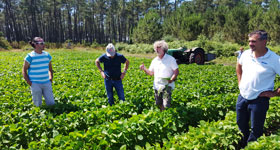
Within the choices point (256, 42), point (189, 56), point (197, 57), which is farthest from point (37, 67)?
point (189, 56)

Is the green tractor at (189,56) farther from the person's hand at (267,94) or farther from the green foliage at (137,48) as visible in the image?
the green foliage at (137,48)

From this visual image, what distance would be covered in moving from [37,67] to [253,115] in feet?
15.0

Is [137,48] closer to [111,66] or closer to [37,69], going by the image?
[111,66]

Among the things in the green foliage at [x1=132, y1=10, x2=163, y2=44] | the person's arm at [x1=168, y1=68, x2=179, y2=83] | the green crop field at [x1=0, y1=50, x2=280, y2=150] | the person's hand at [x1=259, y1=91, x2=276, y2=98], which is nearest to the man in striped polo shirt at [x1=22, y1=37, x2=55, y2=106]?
the green crop field at [x1=0, y1=50, x2=280, y2=150]

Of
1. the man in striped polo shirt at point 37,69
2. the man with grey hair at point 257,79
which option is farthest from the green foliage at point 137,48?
the man with grey hair at point 257,79

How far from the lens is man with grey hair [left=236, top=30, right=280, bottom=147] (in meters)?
2.97

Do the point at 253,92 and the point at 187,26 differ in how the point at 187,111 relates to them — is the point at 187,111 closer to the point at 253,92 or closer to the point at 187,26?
the point at 253,92

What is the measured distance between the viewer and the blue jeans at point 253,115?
123 inches

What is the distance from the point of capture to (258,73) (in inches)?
119

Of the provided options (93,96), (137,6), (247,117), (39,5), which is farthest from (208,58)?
(39,5)

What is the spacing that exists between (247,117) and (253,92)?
23.2 inches

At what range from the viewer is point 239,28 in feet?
91.6

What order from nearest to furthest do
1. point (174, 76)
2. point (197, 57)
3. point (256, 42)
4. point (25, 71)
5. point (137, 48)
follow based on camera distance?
point (256, 42) → point (174, 76) → point (25, 71) → point (197, 57) → point (137, 48)

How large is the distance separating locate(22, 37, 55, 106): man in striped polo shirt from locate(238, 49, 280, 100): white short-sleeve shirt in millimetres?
4264
